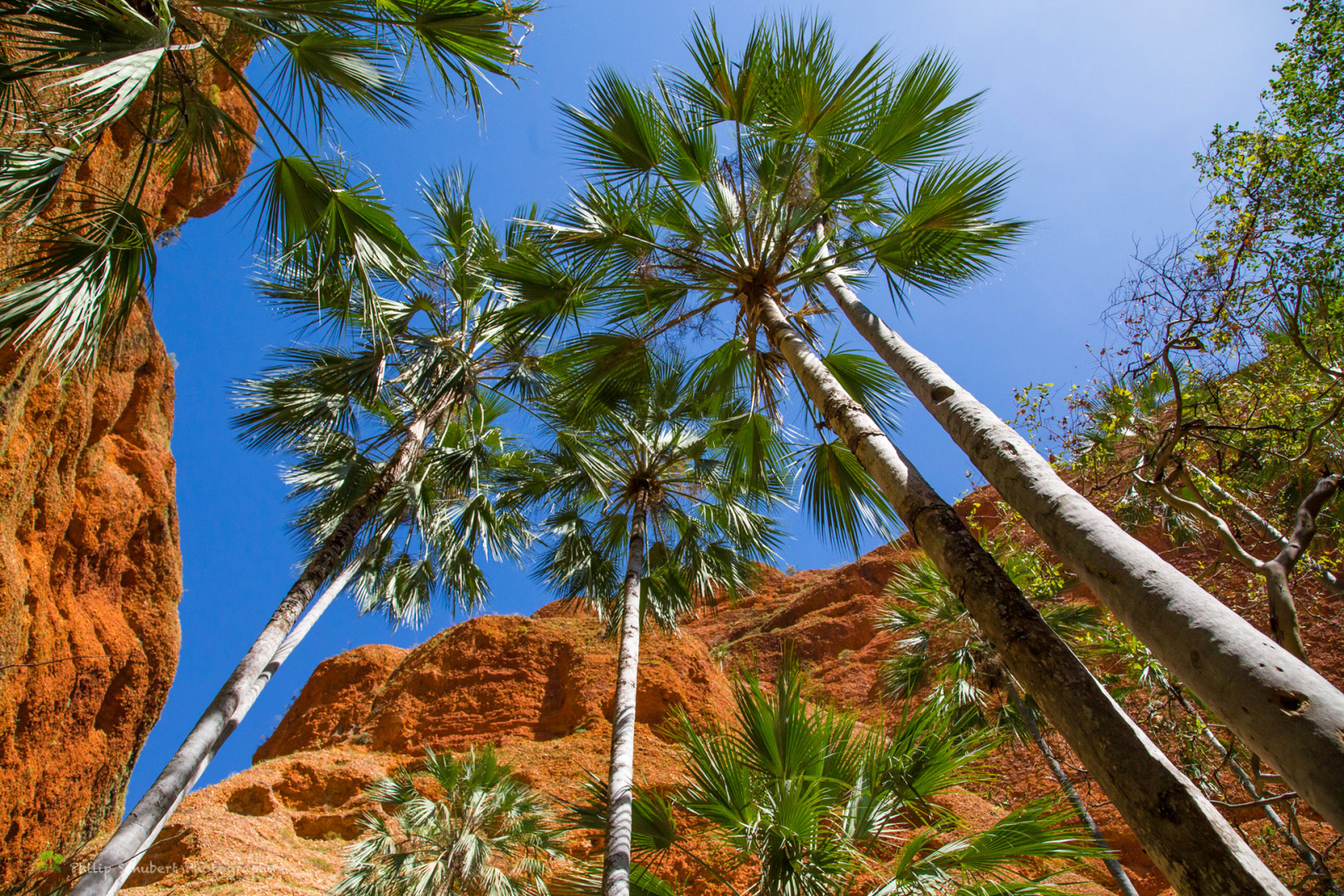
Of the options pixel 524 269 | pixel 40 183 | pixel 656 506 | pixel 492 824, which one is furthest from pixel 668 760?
pixel 40 183

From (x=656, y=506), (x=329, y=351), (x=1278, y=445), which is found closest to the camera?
(x=1278, y=445)

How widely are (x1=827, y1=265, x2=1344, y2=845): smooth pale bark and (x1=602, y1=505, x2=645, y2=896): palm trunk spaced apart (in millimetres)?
3161

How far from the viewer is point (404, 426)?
281 inches

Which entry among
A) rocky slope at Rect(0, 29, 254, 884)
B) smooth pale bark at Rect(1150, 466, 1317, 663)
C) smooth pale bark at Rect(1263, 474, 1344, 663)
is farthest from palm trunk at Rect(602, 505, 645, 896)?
rocky slope at Rect(0, 29, 254, 884)

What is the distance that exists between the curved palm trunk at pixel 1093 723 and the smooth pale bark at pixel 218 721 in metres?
4.15

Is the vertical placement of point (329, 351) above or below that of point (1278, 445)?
above

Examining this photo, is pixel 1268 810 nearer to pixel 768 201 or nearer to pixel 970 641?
pixel 970 641

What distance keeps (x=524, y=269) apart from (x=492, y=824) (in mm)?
6476

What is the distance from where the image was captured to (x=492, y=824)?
7434 mm

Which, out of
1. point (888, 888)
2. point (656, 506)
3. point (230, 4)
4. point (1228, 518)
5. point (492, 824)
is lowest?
point (888, 888)

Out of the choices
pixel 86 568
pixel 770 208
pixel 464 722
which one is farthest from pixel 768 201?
pixel 464 722

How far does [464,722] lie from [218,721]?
10947mm

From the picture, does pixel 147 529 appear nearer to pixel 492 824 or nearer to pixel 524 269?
pixel 492 824

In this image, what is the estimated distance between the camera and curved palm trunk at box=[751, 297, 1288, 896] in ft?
4.48
